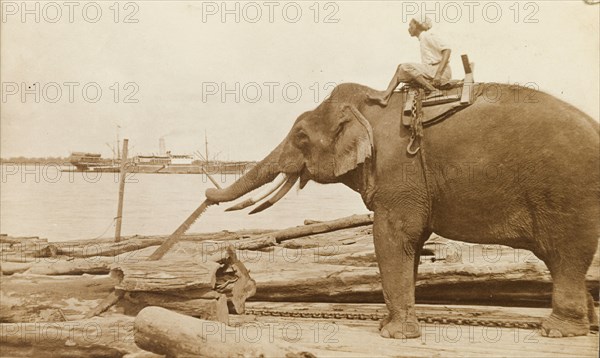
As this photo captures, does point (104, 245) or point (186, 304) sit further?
point (104, 245)

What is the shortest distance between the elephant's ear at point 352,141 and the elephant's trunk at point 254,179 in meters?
0.74

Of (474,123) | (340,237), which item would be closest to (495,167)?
(474,123)

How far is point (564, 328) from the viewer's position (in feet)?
16.4

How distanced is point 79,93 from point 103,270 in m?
2.39

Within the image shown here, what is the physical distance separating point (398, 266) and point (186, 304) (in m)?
2.18

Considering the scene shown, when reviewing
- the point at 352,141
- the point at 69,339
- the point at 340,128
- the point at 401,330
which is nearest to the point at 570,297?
the point at 401,330

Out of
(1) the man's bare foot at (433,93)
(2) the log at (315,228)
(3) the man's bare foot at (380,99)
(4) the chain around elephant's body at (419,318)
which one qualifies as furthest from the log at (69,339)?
(2) the log at (315,228)

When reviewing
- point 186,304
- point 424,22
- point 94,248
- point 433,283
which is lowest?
point 186,304

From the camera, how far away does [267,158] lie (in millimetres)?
6289

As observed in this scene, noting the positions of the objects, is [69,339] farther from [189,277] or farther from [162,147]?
[162,147]

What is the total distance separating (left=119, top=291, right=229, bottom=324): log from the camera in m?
5.85

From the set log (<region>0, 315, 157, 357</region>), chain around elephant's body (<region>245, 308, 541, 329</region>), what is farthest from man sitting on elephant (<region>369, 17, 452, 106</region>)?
log (<region>0, 315, 157, 357</region>)

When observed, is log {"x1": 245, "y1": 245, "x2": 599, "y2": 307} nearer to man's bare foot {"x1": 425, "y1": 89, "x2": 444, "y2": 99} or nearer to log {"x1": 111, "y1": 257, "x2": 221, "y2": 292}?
log {"x1": 111, "y1": 257, "x2": 221, "y2": 292}

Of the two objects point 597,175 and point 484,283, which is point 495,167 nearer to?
point 597,175
